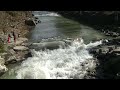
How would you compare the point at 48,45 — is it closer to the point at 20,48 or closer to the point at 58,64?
the point at 20,48

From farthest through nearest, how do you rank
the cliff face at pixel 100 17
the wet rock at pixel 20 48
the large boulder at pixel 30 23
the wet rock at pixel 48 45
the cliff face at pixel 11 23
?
the cliff face at pixel 100 17 < the large boulder at pixel 30 23 < the cliff face at pixel 11 23 < the wet rock at pixel 48 45 < the wet rock at pixel 20 48

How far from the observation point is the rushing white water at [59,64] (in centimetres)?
984

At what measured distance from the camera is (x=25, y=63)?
449 inches

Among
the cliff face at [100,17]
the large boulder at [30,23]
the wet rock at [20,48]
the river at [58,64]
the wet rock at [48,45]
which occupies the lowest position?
the river at [58,64]

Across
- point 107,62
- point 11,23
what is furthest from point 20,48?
point 11,23

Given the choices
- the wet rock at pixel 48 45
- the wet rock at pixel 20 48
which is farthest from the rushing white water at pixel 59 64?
the wet rock at pixel 20 48

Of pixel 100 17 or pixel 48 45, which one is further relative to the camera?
pixel 100 17

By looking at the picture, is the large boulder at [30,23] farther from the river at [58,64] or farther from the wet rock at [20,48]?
the wet rock at [20,48]

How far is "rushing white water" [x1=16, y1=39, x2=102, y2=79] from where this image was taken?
32.3 feet

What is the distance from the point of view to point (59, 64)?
1116cm

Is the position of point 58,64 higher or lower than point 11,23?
lower

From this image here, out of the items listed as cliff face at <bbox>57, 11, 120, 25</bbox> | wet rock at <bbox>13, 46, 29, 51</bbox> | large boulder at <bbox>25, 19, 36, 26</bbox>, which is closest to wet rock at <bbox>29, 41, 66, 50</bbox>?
wet rock at <bbox>13, 46, 29, 51</bbox>
